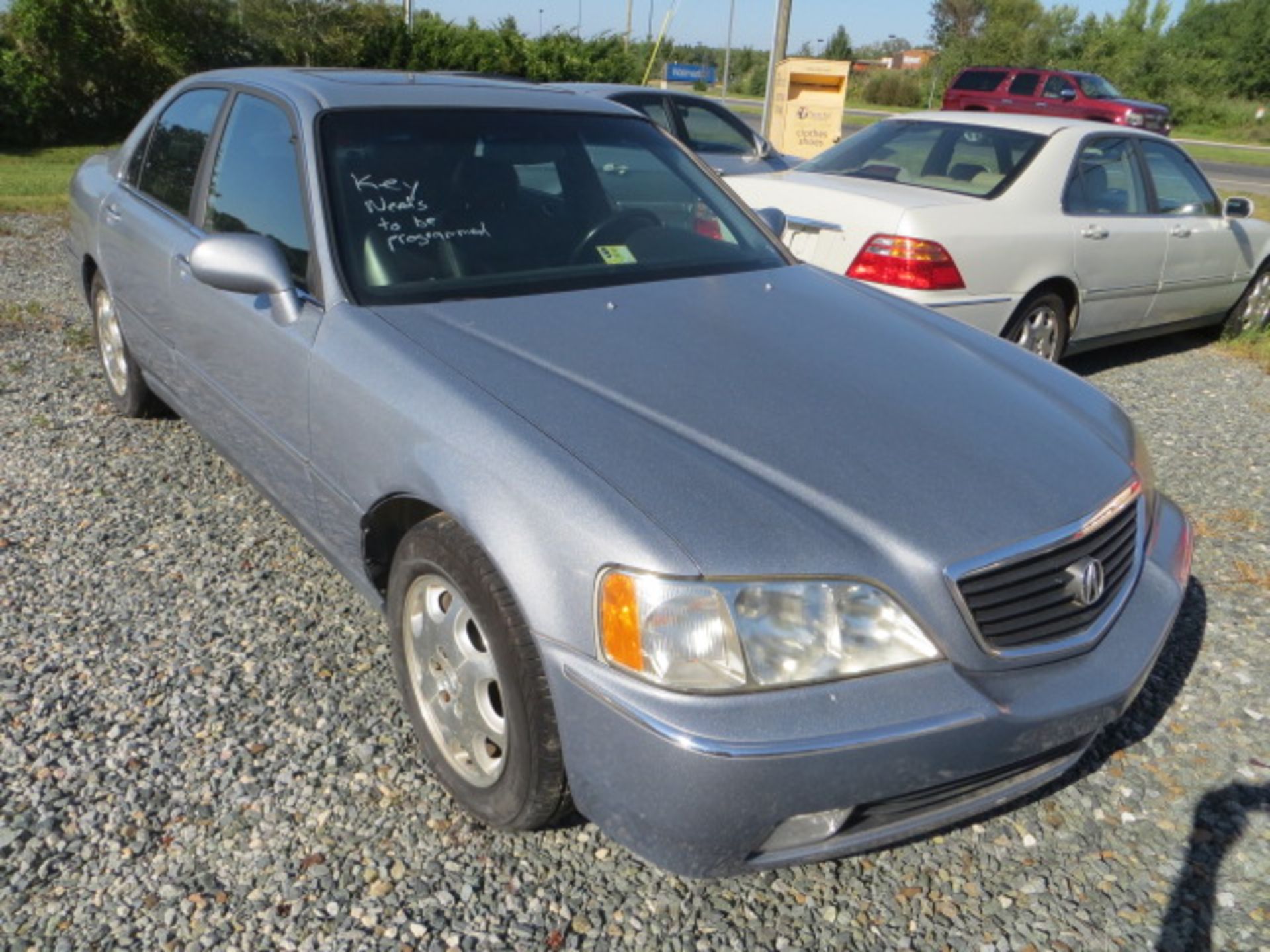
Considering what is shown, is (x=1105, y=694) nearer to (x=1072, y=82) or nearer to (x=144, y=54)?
(x=144, y=54)

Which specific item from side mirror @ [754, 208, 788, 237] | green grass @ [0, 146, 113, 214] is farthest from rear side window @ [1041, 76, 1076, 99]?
side mirror @ [754, 208, 788, 237]

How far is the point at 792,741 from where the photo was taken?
1.98 m

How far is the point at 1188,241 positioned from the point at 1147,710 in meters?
4.51

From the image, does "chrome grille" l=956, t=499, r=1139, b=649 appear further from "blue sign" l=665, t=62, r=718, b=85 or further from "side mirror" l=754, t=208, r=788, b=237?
"blue sign" l=665, t=62, r=718, b=85

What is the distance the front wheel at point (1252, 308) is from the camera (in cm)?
773

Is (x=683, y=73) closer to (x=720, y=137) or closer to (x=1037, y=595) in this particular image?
(x=720, y=137)

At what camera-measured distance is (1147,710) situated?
3201 mm

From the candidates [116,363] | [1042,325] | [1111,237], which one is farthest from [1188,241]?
[116,363]

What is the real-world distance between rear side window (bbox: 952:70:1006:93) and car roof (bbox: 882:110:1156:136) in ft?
67.5

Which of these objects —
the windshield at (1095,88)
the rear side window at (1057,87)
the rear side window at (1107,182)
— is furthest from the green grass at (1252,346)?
the windshield at (1095,88)

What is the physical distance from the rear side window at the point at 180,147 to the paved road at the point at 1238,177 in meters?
13.7

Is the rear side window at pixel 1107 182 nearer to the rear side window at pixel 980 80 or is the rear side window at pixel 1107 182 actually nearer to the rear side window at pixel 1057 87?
the rear side window at pixel 1057 87

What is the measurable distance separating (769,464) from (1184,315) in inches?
228

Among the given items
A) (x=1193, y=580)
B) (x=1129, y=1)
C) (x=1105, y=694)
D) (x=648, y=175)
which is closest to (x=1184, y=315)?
(x=1193, y=580)
